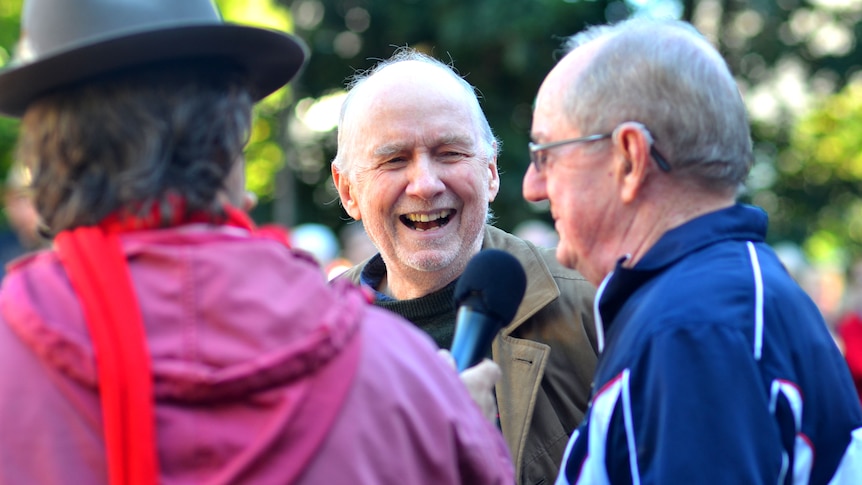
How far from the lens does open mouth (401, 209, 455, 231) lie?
3.50 m

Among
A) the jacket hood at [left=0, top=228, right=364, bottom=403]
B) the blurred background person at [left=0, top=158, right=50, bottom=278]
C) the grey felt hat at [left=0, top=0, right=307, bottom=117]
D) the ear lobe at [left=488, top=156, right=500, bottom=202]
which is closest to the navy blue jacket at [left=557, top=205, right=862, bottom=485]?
the jacket hood at [left=0, top=228, right=364, bottom=403]

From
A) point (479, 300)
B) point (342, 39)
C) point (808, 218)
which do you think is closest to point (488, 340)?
point (479, 300)

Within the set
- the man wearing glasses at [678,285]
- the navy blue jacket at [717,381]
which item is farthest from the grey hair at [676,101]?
the navy blue jacket at [717,381]

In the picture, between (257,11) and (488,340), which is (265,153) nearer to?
(257,11)

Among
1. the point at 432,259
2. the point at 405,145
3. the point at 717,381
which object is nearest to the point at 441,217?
the point at 432,259

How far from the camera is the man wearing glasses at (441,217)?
324 cm

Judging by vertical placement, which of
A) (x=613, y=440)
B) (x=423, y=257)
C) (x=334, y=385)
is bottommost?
(x=423, y=257)

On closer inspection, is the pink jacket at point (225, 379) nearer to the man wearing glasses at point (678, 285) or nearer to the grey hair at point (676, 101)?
the man wearing glasses at point (678, 285)

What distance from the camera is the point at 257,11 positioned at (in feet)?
58.0

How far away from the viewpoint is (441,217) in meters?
3.52

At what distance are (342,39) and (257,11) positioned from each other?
88.0 inches

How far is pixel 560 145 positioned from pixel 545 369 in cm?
94

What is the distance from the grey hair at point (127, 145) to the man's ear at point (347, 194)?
1.85m

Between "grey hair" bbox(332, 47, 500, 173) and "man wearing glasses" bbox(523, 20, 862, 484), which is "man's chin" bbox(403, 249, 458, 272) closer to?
"grey hair" bbox(332, 47, 500, 173)
